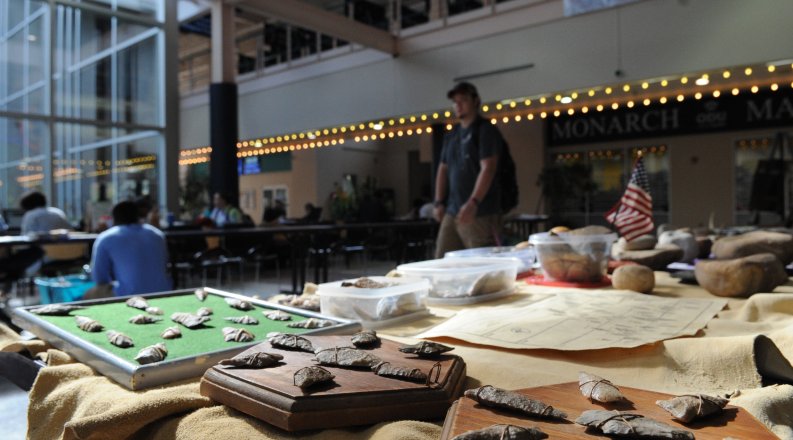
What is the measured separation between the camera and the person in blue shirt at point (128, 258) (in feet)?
10.5

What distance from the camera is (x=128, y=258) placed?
3234mm

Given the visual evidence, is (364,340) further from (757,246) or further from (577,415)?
(757,246)

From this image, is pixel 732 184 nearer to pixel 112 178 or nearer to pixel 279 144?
pixel 279 144

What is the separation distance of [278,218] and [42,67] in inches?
182

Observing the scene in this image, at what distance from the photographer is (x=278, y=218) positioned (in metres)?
11.2

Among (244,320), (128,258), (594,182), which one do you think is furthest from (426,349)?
(594,182)

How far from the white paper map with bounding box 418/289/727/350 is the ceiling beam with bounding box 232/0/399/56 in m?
8.47

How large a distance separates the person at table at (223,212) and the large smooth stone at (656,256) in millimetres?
7790

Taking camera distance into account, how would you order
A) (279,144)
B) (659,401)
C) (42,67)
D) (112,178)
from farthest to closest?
(279,144), (112,178), (42,67), (659,401)

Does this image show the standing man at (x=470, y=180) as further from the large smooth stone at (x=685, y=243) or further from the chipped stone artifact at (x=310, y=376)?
the chipped stone artifact at (x=310, y=376)

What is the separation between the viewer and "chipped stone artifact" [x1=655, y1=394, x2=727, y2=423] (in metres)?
0.55

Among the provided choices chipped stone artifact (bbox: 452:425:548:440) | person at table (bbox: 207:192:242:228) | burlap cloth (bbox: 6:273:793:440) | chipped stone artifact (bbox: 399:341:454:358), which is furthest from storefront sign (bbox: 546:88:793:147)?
chipped stone artifact (bbox: 452:425:548:440)

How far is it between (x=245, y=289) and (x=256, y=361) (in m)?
7.21

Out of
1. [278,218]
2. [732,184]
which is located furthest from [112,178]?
[732,184]
